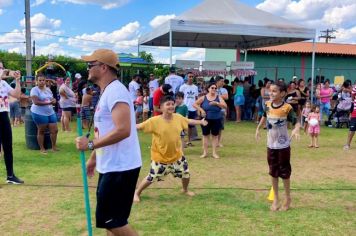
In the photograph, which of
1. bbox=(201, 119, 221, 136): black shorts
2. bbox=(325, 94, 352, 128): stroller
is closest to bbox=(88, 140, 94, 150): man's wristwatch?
bbox=(201, 119, 221, 136): black shorts

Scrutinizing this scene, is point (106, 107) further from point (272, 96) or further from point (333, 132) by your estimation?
point (333, 132)

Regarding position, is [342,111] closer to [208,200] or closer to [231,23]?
[231,23]

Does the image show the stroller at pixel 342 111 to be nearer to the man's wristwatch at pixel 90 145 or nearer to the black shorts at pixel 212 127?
the black shorts at pixel 212 127

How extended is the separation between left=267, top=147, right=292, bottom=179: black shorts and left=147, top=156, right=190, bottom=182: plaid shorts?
46.9 inches

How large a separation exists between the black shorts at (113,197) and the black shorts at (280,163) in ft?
8.79

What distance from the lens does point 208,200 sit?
591 cm

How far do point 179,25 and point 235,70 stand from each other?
165 inches

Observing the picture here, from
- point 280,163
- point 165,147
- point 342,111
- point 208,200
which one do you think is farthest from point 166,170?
point 342,111

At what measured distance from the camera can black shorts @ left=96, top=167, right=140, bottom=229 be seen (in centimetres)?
327

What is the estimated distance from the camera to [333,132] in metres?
14.0

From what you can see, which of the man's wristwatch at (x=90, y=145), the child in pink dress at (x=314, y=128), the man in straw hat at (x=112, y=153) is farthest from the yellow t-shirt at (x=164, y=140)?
the child in pink dress at (x=314, y=128)

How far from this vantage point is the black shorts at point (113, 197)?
10.7 feet

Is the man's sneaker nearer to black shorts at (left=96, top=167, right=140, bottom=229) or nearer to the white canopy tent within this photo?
black shorts at (left=96, top=167, right=140, bottom=229)

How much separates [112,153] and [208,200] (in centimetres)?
292
